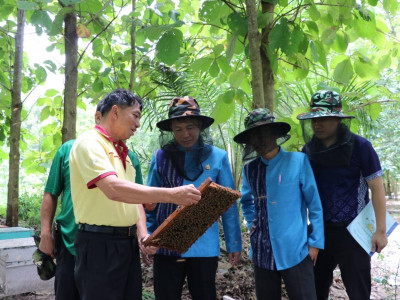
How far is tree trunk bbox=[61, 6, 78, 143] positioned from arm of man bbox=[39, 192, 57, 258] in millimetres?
956

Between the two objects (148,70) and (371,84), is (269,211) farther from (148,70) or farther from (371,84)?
(148,70)

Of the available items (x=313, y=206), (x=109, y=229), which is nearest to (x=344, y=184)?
(x=313, y=206)

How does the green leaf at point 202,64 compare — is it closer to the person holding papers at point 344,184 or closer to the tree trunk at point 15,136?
the person holding papers at point 344,184

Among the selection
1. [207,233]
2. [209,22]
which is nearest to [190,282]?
[207,233]

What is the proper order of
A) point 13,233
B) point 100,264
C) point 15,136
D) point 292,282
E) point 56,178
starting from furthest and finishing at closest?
point 15,136 < point 13,233 < point 56,178 < point 292,282 < point 100,264

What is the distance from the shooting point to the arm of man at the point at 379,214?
107 inches

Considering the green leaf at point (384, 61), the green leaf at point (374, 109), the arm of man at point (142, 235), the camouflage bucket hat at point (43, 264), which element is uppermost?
the green leaf at point (384, 61)

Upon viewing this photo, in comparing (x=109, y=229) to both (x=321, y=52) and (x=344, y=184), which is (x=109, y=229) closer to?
(x=344, y=184)

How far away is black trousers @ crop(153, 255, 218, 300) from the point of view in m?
2.74

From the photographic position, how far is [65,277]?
2709mm

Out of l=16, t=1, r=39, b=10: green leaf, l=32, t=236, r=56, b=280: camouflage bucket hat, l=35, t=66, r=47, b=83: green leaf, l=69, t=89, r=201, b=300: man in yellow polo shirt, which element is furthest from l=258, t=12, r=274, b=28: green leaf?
l=35, t=66, r=47, b=83: green leaf

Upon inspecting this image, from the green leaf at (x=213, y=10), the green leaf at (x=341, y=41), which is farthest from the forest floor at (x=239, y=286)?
the green leaf at (x=213, y=10)

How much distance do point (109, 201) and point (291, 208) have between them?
1.29 meters

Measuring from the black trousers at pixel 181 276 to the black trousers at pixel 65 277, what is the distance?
614 millimetres
